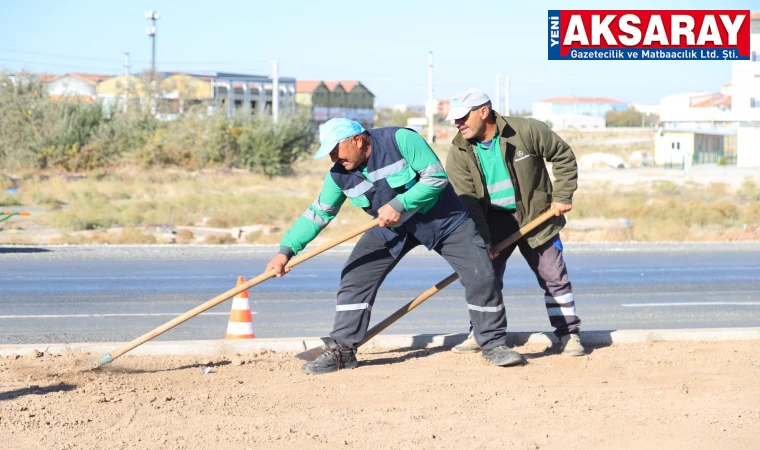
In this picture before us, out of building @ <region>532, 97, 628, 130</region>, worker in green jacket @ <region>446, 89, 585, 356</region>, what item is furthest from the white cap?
building @ <region>532, 97, 628, 130</region>

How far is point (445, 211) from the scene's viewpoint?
228 inches

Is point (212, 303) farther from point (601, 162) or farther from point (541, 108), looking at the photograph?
point (541, 108)

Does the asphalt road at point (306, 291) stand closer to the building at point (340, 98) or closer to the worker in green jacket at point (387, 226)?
the worker in green jacket at point (387, 226)

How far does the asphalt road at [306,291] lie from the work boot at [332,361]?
2.26 metres

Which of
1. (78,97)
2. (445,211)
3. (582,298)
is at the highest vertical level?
(78,97)

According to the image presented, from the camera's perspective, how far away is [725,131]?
227 ft

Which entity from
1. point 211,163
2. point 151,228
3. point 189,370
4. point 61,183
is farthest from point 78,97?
point 189,370

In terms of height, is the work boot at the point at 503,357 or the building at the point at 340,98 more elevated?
the building at the point at 340,98

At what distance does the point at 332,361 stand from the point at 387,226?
1001mm

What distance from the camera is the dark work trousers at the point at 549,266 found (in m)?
6.29

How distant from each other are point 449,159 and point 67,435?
300 centimetres

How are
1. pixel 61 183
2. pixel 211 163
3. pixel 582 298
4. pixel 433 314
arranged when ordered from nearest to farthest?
pixel 433 314 → pixel 582 298 → pixel 61 183 → pixel 211 163

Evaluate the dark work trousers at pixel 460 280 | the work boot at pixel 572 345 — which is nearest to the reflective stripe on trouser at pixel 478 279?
the dark work trousers at pixel 460 280

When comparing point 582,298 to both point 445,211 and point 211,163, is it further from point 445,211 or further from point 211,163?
point 211,163
